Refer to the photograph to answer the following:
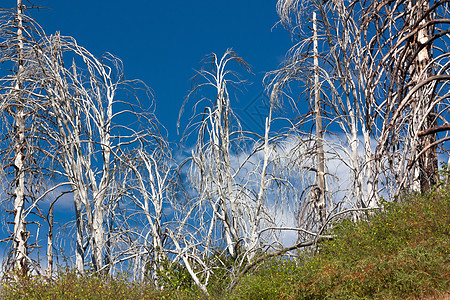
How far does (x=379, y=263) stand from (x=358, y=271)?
1.42ft

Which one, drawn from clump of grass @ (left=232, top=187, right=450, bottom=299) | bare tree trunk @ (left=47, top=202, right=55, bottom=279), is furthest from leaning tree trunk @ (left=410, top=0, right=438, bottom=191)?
bare tree trunk @ (left=47, top=202, right=55, bottom=279)

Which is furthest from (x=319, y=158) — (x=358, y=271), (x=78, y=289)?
(x=78, y=289)

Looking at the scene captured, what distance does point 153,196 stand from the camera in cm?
1111

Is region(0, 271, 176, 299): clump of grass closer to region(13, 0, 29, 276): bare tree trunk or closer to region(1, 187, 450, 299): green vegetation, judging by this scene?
region(1, 187, 450, 299): green vegetation

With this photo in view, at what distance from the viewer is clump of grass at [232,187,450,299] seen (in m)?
7.48

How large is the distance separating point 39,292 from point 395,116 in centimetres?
854

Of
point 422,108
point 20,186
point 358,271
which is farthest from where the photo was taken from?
point 20,186

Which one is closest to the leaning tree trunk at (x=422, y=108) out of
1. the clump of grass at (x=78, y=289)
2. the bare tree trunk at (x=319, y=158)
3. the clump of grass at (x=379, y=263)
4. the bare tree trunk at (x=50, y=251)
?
the clump of grass at (x=379, y=263)

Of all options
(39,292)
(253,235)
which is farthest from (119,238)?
(253,235)

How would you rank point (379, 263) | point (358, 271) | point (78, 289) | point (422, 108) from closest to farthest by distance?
point (379, 263), point (358, 271), point (78, 289), point (422, 108)

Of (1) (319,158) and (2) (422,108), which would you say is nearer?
(2) (422,108)

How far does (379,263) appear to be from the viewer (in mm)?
7750

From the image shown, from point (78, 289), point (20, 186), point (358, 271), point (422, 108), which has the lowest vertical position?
point (358, 271)

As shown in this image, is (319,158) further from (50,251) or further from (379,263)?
(50,251)
